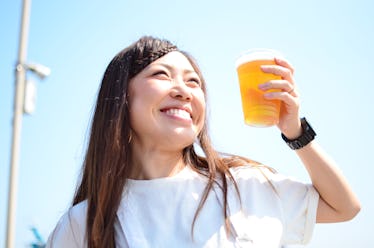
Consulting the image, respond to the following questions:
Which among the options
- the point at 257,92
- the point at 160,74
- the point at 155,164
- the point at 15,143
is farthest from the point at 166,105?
the point at 15,143

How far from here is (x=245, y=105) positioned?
2.21 meters

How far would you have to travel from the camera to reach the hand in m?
2.05

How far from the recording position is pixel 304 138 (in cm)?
212

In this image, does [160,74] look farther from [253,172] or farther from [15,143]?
[15,143]

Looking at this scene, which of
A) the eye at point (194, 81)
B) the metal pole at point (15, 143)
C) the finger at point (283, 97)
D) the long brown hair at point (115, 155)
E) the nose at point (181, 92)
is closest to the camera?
the finger at point (283, 97)

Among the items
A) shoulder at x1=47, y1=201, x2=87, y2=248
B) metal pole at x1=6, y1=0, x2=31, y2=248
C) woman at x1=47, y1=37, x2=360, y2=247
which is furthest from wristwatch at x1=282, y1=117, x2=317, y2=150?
metal pole at x1=6, y1=0, x2=31, y2=248

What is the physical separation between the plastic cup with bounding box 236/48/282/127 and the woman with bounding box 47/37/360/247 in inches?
2.5

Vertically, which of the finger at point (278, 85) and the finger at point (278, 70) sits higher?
the finger at point (278, 70)

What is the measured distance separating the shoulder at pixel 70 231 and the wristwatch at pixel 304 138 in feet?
3.87

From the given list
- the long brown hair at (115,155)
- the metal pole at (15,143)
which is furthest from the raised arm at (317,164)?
the metal pole at (15,143)

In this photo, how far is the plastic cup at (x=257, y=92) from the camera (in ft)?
6.91

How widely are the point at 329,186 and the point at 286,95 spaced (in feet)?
1.63

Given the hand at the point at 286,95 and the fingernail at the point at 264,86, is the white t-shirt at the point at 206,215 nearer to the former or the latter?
the hand at the point at 286,95

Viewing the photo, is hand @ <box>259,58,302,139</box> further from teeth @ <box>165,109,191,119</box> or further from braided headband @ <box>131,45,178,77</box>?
braided headband @ <box>131,45,178,77</box>
